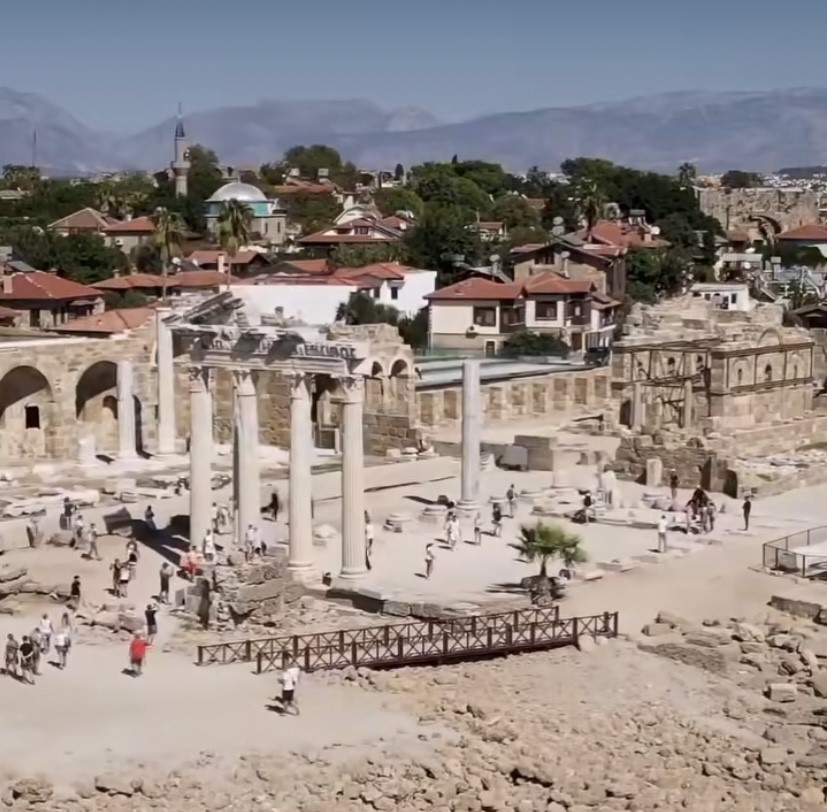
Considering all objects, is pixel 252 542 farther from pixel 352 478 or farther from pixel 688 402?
pixel 688 402

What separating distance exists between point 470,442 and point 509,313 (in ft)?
135

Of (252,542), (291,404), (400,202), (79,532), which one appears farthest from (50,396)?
(400,202)

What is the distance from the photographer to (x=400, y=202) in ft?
429

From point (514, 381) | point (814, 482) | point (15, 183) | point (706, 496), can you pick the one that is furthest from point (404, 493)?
point (15, 183)

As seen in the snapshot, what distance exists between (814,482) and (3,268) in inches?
2164

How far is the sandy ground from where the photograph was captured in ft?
76.3

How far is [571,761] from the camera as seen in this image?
23266 millimetres

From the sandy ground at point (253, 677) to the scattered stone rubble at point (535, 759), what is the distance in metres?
0.63

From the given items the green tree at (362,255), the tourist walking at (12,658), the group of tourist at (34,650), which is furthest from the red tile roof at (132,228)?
the tourist walking at (12,658)

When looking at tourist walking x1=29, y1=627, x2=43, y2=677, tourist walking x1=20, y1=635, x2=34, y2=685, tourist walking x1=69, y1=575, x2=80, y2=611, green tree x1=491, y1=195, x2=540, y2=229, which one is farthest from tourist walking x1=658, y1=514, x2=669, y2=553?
green tree x1=491, y1=195, x2=540, y2=229

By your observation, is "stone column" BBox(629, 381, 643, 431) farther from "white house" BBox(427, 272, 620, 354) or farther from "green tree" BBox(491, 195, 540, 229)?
"green tree" BBox(491, 195, 540, 229)

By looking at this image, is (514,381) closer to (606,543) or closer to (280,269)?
(606,543)

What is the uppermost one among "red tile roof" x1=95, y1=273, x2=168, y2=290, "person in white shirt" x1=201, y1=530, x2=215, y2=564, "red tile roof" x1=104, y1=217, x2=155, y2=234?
"red tile roof" x1=104, y1=217, x2=155, y2=234

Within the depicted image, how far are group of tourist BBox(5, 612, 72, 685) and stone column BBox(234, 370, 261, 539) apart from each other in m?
6.18
